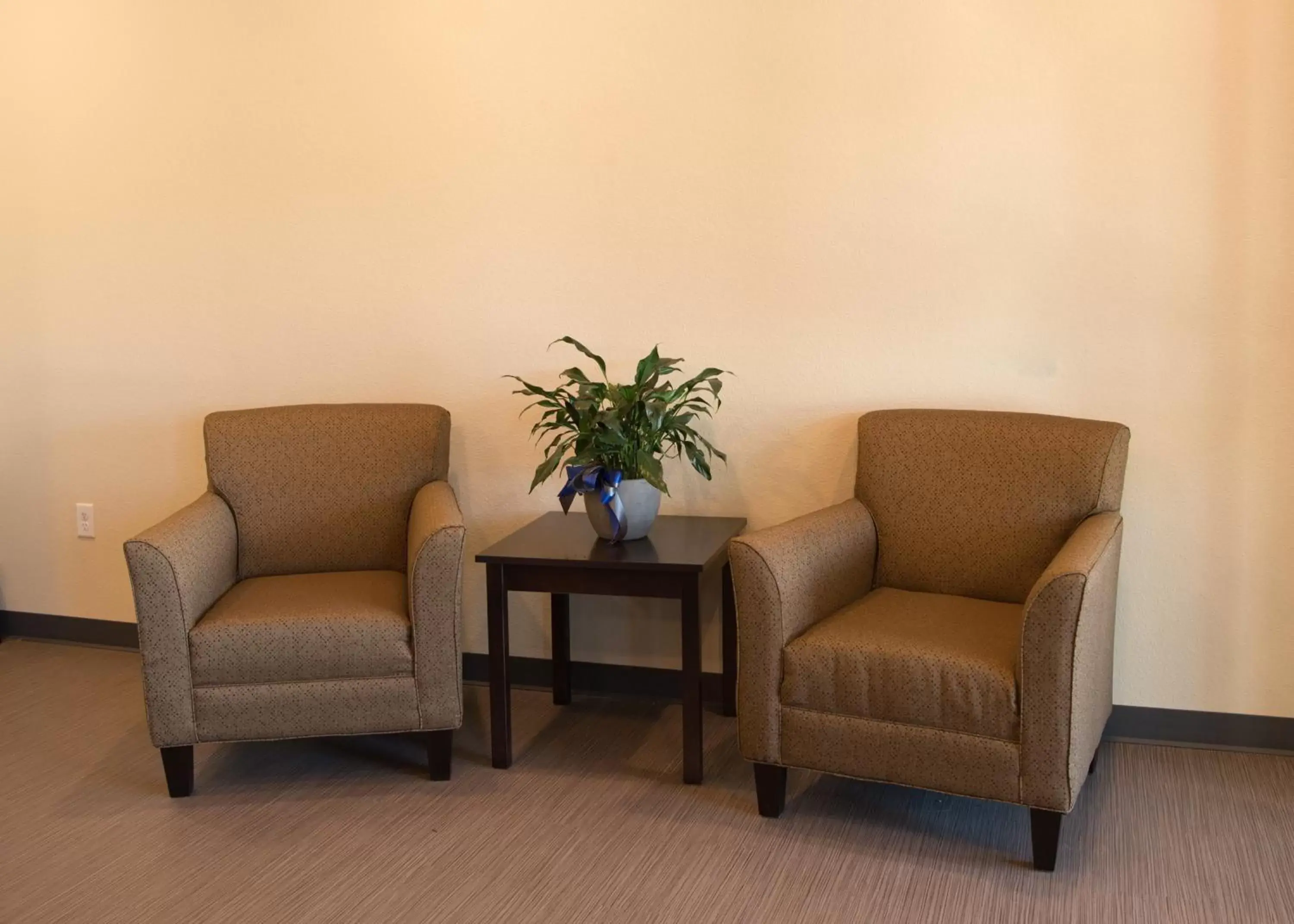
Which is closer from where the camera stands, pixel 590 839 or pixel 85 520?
pixel 590 839

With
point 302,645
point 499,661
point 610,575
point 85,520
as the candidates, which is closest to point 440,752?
point 499,661

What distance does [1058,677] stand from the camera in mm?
2191

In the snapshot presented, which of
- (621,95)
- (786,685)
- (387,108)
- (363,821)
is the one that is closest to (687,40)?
(621,95)

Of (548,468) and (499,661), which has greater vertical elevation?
(548,468)

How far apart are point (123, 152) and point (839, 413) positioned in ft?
7.30

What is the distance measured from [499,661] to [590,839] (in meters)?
0.50

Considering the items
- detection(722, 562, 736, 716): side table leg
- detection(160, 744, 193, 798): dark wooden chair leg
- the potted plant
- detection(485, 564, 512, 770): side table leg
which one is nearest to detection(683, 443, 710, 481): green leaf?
the potted plant

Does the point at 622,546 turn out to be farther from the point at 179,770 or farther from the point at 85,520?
the point at 85,520

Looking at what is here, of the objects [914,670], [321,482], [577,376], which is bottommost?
[914,670]

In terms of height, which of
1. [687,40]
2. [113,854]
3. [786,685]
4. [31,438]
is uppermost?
[687,40]

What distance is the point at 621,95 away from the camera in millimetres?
3098

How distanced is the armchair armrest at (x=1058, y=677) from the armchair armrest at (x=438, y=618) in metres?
1.17

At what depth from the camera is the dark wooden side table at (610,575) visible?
2.66m

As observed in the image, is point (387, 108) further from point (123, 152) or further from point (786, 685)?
point (786, 685)
